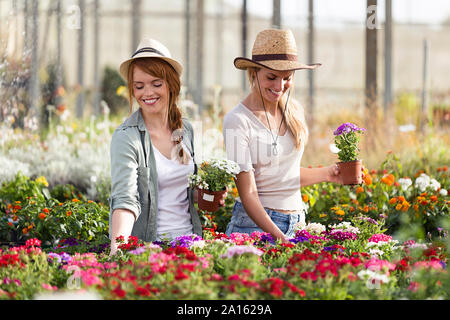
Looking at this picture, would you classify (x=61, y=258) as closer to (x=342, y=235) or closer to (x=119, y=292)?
(x=119, y=292)

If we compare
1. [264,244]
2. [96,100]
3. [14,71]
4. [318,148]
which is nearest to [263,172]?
[264,244]

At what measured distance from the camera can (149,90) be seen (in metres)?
3.04

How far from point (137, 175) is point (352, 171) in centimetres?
112

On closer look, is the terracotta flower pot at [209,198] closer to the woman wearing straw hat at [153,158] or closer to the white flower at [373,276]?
the woman wearing straw hat at [153,158]

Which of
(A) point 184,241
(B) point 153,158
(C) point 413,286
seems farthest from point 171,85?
(C) point 413,286

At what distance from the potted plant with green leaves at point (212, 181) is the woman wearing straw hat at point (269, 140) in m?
0.16

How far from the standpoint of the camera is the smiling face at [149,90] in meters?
3.05

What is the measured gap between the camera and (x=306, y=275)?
2176 millimetres

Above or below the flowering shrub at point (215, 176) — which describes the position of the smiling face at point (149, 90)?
above

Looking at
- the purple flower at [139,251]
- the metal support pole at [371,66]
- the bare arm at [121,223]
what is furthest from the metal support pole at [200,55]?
the purple flower at [139,251]

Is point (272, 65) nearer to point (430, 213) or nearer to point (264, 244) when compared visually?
point (264, 244)

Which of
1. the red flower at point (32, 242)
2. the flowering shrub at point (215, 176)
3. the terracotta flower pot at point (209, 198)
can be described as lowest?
the red flower at point (32, 242)

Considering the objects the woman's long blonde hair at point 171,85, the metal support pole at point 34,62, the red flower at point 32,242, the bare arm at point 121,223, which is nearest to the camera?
the red flower at point 32,242
